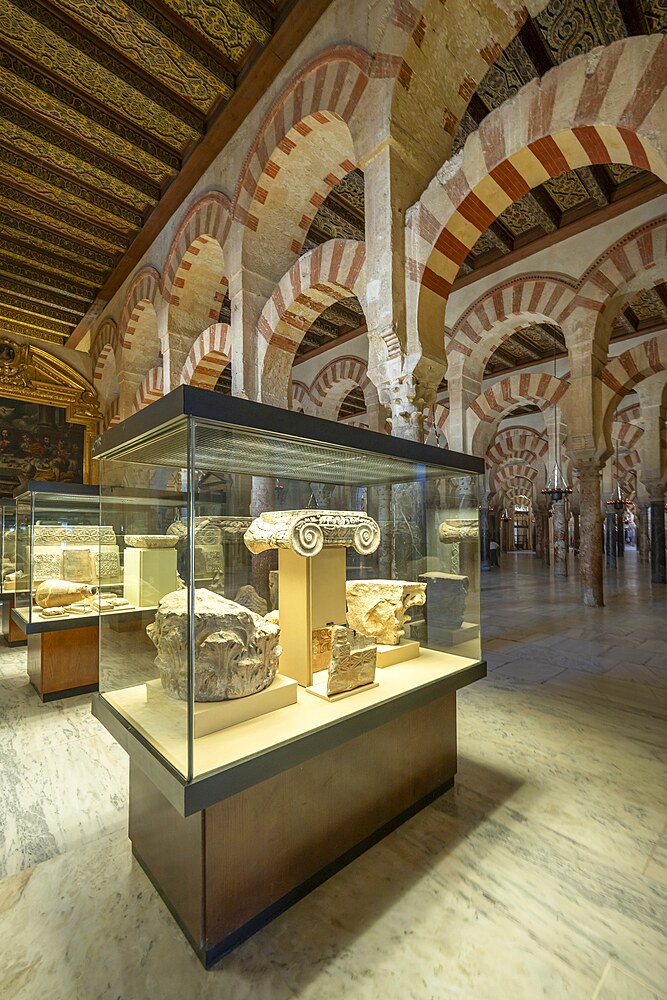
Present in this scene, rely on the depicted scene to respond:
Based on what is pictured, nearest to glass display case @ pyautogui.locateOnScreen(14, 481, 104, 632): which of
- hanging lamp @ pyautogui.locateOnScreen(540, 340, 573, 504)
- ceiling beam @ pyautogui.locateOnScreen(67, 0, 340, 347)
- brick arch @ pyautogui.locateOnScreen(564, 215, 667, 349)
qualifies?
ceiling beam @ pyautogui.locateOnScreen(67, 0, 340, 347)

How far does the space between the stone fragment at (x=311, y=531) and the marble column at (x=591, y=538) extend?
628 centimetres

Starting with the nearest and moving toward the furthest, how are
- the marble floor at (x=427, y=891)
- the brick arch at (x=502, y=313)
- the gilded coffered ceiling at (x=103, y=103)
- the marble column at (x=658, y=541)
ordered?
the marble floor at (x=427, y=891) → the gilded coffered ceiling at (x=103, y=103) → the brick arch at (x=502, y=313) → the marble column at (x=658, y=541)

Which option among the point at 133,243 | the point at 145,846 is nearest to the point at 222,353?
the point at 133,243

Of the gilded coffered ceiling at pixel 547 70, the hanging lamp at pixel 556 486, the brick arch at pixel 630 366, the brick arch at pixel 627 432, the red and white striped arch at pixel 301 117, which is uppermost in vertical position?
the gilded coffered ceiling at pixel 547 70

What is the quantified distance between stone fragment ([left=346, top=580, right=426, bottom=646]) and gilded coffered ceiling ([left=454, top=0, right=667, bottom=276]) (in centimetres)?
507

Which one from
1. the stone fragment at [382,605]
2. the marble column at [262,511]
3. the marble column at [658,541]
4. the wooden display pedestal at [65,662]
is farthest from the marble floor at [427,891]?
the marble column at [658,541]

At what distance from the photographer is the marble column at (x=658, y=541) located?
1005 cm

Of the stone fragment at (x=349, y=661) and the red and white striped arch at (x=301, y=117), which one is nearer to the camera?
the stone fragment at (x=349, y=661)

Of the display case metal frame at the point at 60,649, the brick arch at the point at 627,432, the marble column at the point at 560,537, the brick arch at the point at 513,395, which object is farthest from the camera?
the brick arch at the point at 627,432

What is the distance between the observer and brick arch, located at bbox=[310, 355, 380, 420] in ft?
32.3

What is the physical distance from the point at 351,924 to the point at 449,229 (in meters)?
4.40

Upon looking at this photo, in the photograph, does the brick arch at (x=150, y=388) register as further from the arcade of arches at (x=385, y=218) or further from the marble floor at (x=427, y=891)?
the marble floor at (x=427, y=891)

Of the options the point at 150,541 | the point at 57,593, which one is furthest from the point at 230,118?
the point at 150,541

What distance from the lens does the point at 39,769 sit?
2.49m
